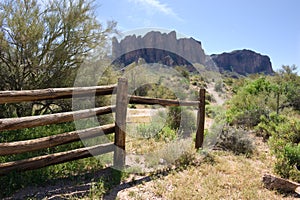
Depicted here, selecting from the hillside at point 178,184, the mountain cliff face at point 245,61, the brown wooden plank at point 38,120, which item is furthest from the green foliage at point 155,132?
the mountain cliff face at point 245,61

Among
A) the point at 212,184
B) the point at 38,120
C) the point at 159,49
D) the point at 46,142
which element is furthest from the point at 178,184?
the point at 159,49

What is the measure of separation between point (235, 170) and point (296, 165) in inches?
49.6

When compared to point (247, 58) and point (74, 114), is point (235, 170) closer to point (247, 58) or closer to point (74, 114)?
point (74, 114)

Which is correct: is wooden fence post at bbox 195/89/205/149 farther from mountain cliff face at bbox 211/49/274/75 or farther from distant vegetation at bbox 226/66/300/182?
mountain cliff face at bbox 211/49/274/75

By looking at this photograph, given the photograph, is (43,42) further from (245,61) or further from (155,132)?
(245,61)

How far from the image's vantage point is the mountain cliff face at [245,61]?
3031 inches

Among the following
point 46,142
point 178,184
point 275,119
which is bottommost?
point 178,184

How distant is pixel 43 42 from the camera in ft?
23.2

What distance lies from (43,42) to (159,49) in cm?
567

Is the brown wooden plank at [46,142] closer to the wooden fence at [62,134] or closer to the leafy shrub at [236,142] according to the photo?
the wooden fence at [62,134]

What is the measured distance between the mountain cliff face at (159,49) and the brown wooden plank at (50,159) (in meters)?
5.66

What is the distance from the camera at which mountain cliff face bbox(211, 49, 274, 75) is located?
77.0m

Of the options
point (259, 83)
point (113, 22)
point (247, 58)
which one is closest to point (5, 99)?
point (113, 22)

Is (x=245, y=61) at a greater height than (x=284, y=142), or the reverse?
(x=245, y=61)
